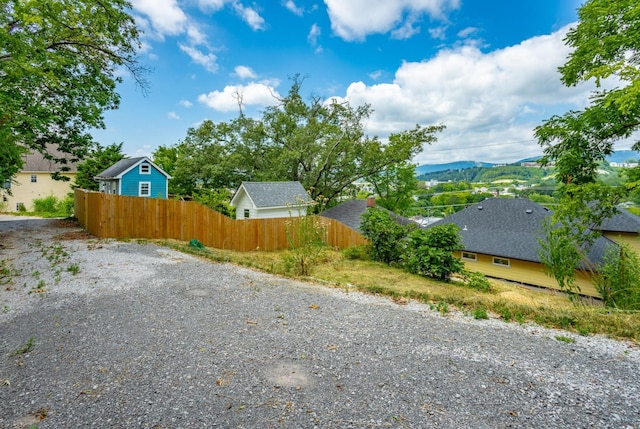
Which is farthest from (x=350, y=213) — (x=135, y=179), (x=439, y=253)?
(x=135, y=179)

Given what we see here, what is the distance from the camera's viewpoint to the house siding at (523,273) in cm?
1416

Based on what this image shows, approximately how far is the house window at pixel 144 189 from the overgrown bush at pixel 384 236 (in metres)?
17.7

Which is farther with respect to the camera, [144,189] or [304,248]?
[144,189]

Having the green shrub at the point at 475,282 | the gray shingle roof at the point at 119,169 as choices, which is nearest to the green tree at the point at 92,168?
the gray shingle roof at the point at 119,169

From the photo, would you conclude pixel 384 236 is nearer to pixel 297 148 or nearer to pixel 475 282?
pixel 475 282

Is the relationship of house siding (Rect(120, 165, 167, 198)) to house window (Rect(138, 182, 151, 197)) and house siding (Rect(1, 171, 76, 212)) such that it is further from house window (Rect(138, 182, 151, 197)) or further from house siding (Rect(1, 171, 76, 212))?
house siding (Rect(1, 171, 76, 212))

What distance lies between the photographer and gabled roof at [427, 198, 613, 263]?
15328 millimetres

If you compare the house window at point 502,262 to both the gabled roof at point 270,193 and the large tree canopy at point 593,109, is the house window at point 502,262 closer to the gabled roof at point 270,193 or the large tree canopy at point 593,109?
the large tree canopy at point 593,109

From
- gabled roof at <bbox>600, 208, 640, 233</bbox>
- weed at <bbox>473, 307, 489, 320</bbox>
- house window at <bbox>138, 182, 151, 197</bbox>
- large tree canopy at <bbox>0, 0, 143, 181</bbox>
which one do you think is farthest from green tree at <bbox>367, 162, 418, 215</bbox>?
weed at <bbox>473, 307, 489, 320</bbox>

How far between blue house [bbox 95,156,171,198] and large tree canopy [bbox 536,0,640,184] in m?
21.0

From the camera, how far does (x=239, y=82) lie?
2345cm

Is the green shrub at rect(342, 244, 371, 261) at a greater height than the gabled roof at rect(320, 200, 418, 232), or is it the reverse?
the gabled roof at rect(320, 200, 418, 232)

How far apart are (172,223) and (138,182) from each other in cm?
1208

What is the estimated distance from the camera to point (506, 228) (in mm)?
16859
